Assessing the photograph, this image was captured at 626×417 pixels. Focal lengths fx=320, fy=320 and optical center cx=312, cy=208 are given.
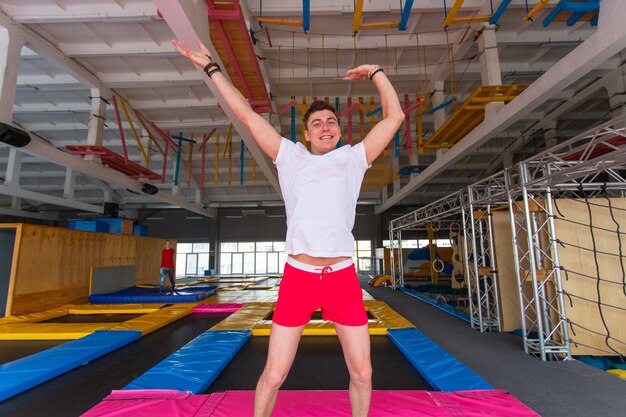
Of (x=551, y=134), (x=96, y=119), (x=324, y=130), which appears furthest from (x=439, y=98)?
(x=96, y=119)

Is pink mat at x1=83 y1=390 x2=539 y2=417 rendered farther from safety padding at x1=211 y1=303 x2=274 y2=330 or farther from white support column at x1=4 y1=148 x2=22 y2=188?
white support column at x1=4 y1=148 x2=22 y2=188

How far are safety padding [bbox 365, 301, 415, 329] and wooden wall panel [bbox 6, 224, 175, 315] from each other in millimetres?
6454

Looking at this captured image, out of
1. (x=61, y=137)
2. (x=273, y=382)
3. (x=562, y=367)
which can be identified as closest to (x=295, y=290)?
(x=273, y=382)

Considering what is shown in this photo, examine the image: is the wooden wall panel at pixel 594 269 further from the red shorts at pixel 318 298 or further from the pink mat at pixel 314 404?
the red shorts at pixel 318 298

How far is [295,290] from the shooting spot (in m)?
1.29

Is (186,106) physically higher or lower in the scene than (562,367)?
higher

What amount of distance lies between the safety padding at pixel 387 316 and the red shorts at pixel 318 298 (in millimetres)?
3557

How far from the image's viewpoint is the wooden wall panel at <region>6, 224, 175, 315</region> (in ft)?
19.8

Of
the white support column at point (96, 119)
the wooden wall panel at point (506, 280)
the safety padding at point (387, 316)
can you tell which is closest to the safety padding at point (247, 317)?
the safety padding at point (387, 316)

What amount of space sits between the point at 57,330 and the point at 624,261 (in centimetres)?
751

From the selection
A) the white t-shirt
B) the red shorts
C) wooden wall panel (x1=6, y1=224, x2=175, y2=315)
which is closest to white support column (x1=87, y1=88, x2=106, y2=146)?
wooden wall panel (x1=6, y1=224, x2=175, y2=315)

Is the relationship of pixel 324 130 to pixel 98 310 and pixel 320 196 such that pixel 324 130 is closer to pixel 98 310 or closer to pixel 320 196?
pixel 320 196

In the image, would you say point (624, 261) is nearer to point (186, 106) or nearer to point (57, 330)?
point (57, 330)

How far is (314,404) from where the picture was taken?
2.16 m
